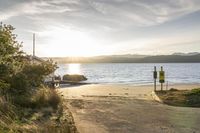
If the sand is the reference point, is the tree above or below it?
above

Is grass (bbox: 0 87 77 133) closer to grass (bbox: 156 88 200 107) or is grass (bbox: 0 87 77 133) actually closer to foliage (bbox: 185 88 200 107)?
grass (bbox: 156 88 200 107)

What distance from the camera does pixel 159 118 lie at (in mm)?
15445

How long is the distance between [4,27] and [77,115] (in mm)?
5338

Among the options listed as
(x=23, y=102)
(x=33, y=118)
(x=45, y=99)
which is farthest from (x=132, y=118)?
(x=33, y=118)

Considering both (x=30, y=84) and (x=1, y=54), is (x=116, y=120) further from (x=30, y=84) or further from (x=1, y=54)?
(x=1, y=54)

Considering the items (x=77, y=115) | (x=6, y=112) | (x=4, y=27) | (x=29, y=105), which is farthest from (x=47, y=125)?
(x=77, y=115)

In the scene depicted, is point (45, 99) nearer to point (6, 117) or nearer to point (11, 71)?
point (11, 71)

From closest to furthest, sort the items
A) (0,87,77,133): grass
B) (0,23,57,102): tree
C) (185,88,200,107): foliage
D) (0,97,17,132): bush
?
(0,97,17,132): bush → (0,87,77,133): grass → (0,23,57,102): tree → (185,88,200,107): foliage

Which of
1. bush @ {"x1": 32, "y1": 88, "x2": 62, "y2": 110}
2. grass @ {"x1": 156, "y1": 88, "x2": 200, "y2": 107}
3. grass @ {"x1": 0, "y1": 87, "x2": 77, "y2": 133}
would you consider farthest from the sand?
grass @ {"x1": 0, "y1": 87, "x2": 77, "y2": 133}

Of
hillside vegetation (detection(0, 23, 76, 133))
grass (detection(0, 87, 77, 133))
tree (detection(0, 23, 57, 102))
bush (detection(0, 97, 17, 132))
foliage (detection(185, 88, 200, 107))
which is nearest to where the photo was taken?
bush (detection(0, 97, 17, 132))

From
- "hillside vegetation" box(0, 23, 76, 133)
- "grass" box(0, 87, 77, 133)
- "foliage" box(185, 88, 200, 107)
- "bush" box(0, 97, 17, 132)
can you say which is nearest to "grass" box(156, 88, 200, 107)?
"foliage" box(185, 88, 200, 107)

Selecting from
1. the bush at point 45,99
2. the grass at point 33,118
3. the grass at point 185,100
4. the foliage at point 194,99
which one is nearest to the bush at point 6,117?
the grass at point 33,118

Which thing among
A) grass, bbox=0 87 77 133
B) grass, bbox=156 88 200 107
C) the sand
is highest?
grass, bbox=0 87 77 133

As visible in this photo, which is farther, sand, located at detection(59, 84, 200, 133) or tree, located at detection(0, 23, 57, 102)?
sand, located at detection(59, 84, 200, 133)
